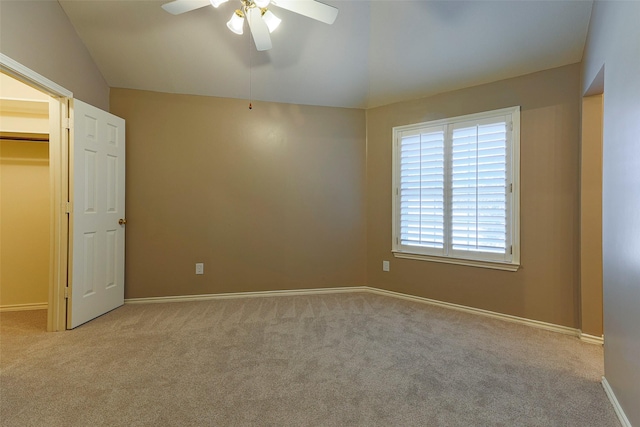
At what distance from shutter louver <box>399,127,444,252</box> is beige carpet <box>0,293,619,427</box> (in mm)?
911

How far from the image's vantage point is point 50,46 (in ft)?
7.93

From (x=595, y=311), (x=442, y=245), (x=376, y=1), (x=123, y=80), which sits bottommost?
(x=595, y=311)

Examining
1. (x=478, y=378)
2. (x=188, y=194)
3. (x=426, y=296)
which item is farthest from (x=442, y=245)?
(x=188, y=194)

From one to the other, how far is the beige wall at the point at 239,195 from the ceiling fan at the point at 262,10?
142 centimetres

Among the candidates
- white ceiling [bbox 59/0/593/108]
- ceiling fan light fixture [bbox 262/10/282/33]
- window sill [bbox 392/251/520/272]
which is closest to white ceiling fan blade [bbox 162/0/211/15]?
ceiling fan light fixture [bbox 262/10/282/33]

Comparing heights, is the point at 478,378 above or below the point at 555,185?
below

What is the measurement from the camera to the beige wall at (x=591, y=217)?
7.68 feet

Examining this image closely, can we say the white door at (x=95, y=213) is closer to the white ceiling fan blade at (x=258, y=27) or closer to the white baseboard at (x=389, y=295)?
the white baseboard at (x=389, y=295)

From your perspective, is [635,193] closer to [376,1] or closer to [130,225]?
[376,1]

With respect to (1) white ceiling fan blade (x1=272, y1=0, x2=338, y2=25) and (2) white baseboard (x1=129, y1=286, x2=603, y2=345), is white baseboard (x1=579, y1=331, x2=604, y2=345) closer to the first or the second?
(2) white baseboard (x1=129, y1=286, x2=603, y2=345)

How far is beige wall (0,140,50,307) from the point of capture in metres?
3.06

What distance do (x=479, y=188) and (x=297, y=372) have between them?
2.42m

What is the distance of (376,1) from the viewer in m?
2.58

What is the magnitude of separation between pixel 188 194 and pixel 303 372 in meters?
2.46
